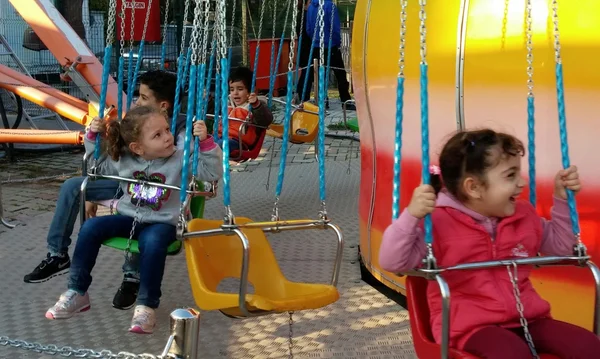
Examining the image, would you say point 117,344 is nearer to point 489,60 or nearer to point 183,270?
point 183,270

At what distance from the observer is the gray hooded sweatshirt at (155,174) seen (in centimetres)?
401

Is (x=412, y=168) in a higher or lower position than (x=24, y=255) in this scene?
higher

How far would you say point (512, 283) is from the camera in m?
2.63

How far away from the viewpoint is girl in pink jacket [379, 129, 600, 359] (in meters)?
2.56

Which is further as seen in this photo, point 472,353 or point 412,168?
point 412,168

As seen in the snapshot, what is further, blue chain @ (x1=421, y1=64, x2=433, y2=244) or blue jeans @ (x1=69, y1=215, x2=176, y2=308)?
blue jeans @ (x1=69, y1=215, x2=176, y2=308)

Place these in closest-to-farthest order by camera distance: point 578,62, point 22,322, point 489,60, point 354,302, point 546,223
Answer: point 546,223 → point 578,62 → point 489,60 → point 22,322 → point 354,302

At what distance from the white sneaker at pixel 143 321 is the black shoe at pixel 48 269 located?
2.67 ft

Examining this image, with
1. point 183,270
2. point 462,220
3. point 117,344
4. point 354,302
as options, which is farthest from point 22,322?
point 462,220

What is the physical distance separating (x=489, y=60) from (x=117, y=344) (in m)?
2.30

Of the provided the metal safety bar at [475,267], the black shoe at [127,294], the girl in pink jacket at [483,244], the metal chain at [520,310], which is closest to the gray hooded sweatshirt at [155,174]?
the black shoe at [127,294]

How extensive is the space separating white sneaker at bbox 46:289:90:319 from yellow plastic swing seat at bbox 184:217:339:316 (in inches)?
31.8

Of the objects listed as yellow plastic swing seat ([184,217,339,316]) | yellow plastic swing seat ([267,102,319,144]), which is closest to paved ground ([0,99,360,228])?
yellow plastic swing seat ([267,102,319,144])

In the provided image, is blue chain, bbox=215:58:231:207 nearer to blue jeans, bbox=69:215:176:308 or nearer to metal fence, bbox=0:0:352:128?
blue jeans, bbox=69:215:176:308
